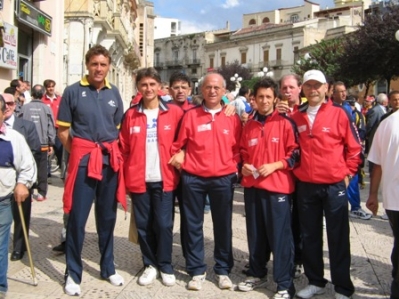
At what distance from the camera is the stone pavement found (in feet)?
15.3

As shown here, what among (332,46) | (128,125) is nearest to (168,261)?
(128,125)

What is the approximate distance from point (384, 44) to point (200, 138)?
2571cm

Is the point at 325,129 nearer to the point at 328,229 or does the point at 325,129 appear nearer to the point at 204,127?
the point at 328,229

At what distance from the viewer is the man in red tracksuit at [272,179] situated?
4.50 m

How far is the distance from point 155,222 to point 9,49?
9233 mm

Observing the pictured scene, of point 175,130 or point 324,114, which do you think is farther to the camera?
point 175,130

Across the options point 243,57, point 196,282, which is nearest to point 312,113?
point 196,282

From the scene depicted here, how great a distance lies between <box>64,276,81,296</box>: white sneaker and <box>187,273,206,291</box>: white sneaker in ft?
3.34

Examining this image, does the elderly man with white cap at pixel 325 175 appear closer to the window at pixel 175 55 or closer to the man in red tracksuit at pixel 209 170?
the man in red tracksuit at pixel 209 170

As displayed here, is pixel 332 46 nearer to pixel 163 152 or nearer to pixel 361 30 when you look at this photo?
pixel 361 30

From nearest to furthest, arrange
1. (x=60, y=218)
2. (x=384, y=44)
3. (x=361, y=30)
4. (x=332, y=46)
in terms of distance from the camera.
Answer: (x=60, y=218)
(x=384, y=44)
(x=361, y=30)
(x=332, y=46)

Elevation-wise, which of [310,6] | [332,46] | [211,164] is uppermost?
[310,6]

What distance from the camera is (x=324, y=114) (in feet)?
14.5

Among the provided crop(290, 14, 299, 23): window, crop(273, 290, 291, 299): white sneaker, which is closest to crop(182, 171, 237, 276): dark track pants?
crop(273, 290, 291, 299): white sneaker
